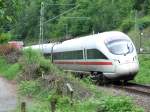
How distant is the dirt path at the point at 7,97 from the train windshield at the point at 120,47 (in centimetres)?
675

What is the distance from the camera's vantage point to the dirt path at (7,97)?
14305 millimetres

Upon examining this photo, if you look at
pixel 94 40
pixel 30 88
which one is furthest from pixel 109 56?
pixel 30 88

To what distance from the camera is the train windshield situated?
27094mm

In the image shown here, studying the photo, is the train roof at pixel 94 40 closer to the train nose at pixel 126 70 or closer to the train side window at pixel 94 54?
the train side window at pixel 94 54

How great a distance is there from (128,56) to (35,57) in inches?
211

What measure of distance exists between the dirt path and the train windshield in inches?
266

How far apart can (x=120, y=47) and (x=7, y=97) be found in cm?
1156

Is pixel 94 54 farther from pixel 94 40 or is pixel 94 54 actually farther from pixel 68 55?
pixel 68 55

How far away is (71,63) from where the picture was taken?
33406 millimetres

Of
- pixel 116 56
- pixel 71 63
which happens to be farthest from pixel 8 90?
pixel 71 63

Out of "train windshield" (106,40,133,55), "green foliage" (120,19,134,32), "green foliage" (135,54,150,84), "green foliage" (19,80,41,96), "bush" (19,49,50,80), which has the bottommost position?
"green foliage" (135,54,150,84)

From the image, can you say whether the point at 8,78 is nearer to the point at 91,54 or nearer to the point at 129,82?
the point at 91,54

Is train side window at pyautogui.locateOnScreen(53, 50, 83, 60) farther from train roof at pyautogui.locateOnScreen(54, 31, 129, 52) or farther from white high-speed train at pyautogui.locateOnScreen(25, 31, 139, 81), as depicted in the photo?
train roof at pyautogui.locateOnScreen(54, 31, 129, 52)

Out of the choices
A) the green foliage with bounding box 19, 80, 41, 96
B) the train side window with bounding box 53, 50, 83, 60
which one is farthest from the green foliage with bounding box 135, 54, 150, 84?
the green foliage with bounding box 19, 80, 41, 96
